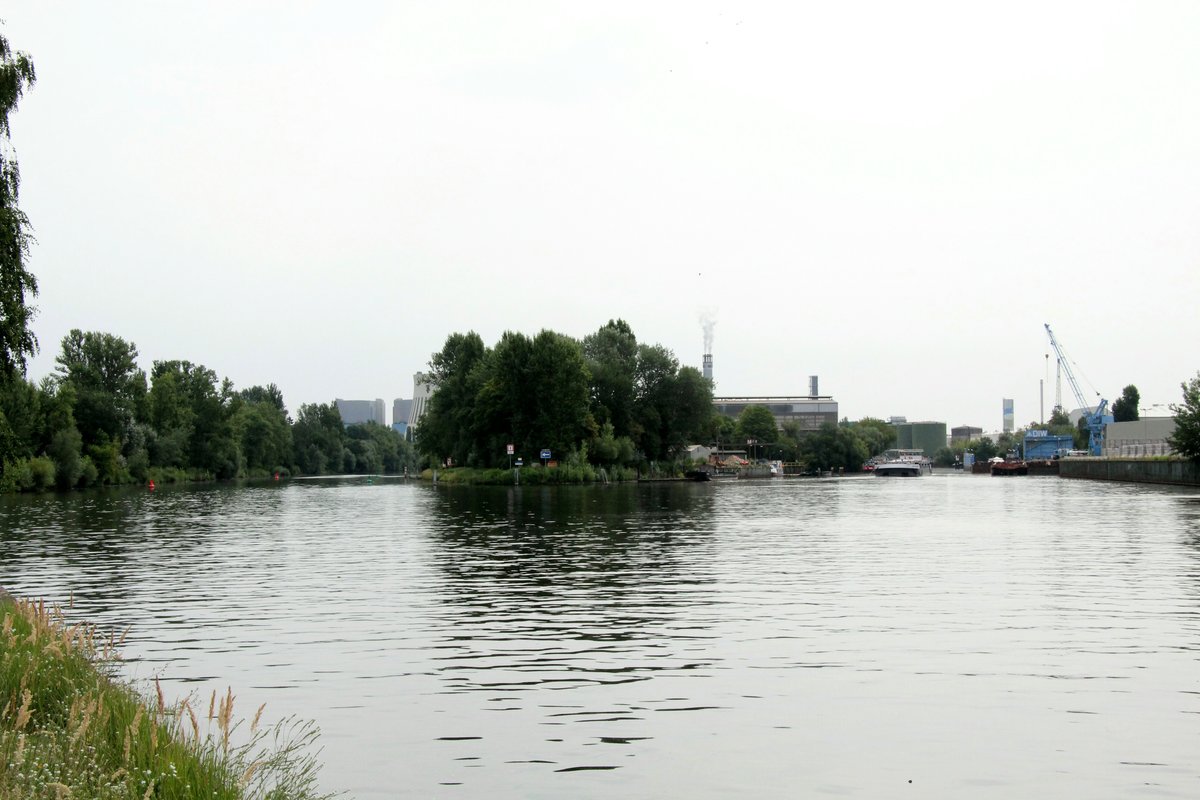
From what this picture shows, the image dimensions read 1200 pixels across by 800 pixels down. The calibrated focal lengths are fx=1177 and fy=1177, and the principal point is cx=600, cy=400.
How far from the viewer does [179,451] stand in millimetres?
147625

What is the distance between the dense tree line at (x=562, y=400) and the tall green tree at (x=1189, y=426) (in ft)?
184

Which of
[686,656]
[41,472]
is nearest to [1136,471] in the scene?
[41,472]

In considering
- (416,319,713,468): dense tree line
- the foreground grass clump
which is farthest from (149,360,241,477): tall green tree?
the foreground grass clump

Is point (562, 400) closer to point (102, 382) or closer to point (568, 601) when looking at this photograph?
point (102, 382)

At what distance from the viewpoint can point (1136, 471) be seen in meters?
134

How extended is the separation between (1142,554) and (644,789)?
100 feet

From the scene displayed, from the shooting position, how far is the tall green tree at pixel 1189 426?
106m

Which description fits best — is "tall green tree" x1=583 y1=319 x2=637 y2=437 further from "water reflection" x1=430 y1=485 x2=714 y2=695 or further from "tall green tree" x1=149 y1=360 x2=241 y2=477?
"water reflection" x1=430 y1=485 x2=714 y2=695

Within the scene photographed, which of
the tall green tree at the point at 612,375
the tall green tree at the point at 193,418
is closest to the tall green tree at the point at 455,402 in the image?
the tall green tree at the point at 612,375

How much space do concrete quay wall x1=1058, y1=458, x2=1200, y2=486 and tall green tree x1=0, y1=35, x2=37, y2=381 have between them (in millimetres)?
105138

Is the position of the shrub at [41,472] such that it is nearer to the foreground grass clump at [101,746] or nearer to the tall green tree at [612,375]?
the tall green tree at [612,375]

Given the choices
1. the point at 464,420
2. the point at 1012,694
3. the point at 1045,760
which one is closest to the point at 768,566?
the point at 1012,694

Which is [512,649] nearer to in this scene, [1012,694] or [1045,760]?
[1012,694]

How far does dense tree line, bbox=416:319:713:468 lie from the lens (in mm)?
129875
